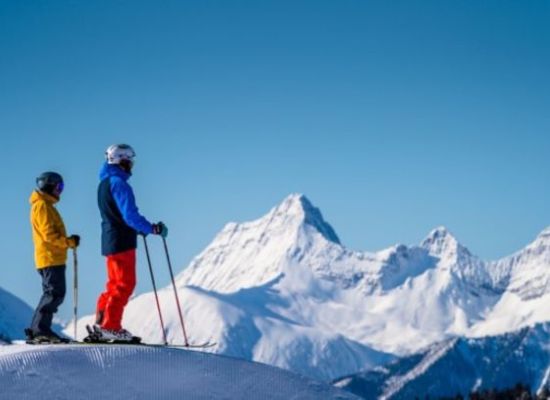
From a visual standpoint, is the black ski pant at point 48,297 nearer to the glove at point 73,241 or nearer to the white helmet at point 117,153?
the glove at point 73,241

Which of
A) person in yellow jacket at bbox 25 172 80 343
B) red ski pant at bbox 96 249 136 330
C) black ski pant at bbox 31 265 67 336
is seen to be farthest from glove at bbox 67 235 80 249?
red ski pant at bbox 96 249 136 330

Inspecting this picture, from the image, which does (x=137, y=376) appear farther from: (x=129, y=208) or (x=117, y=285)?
(x=129, y=208)

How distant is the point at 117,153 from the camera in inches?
744

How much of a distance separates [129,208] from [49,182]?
1493 mm

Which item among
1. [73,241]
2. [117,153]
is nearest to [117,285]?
[73,241]

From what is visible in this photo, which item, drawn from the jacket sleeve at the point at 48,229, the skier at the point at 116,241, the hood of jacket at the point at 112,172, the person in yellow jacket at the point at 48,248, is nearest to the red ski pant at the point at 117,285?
the skier at the point at 116,241

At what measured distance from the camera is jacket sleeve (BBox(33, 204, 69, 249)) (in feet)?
60.1

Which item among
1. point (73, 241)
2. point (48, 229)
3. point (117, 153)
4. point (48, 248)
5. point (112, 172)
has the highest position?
point (117, 153)

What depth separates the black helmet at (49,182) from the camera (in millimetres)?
18547

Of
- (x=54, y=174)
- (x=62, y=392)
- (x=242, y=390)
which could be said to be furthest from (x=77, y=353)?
(x=54, y=174)

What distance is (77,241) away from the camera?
18.5 metres

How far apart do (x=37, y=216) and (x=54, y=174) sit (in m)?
0.77

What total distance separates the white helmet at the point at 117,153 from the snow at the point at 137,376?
3614 mm

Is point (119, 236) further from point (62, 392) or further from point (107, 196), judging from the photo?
point (62, 392)
